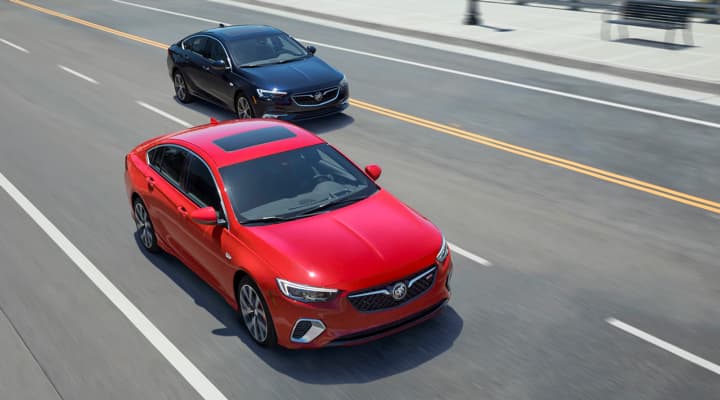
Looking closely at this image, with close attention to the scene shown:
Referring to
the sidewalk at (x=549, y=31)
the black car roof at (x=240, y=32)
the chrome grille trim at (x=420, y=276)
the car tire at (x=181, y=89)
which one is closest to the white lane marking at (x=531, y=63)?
the sidewalk at (x=549, y=31)

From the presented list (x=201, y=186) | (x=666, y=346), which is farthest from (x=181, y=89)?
(x=666, y=346)

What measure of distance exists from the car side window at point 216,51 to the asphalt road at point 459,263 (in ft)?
3.73

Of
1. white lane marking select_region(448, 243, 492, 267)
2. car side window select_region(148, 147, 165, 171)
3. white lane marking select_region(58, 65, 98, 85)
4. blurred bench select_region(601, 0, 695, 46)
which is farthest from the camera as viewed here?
blurred bench select_region(601, 0, 695, 46)

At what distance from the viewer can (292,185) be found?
7848 mm

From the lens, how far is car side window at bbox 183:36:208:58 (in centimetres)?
1602

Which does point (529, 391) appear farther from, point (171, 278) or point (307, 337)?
point (171, 278)

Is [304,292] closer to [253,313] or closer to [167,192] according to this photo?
[253,313]

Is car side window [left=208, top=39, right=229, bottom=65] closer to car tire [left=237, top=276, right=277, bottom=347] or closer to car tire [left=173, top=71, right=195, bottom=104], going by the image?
car tire [left=173, top=71, right=195, bottom=104]

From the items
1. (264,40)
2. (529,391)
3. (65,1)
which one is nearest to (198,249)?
(529,391)

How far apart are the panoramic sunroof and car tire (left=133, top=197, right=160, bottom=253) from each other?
1469 millimetres

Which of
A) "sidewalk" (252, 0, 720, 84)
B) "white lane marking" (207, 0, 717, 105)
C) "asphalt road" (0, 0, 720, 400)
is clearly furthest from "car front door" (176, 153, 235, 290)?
"sidewalk" (252, 0, 720, 84)

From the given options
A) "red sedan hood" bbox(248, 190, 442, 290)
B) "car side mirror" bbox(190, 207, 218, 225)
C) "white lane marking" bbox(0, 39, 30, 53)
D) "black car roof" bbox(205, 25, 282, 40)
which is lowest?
"white lane marking" bbox(0, 39, 30, 53)

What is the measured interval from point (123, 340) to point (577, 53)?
14.8 metres

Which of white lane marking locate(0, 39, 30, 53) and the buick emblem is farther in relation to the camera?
white lane marking locate(0, 39, 30, 53)
